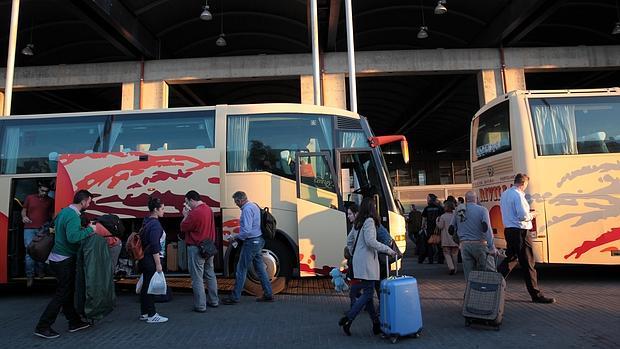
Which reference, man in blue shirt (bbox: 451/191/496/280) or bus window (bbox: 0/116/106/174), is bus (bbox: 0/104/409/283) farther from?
man in blue shirt (bbox: 451/191/496/280)

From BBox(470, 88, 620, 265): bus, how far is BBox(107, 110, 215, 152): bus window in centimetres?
578

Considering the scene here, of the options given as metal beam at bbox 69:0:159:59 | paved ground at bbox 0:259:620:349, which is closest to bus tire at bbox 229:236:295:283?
paved ground at bbox 0:259:620:349

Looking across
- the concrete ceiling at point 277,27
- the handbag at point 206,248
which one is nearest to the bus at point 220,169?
the handbag at point 206,248

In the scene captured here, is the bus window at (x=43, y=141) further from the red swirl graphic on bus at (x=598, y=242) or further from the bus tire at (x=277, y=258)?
the red swirl graphic on bus at (x=598, y=242)

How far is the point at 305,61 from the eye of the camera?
661 inches

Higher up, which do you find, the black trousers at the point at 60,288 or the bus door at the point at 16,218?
the bus door at the point at 16,218

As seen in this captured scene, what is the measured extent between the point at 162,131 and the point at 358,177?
380 cm

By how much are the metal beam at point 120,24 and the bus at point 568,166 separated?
1199cm

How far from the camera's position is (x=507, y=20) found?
15.5m

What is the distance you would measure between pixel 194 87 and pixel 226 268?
15426mm

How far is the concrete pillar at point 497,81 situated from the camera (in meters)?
16.4

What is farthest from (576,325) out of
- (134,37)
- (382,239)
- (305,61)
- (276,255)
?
(134,37)

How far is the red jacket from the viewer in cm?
656

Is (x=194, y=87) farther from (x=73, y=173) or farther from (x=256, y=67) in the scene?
(x=73, y=173)
